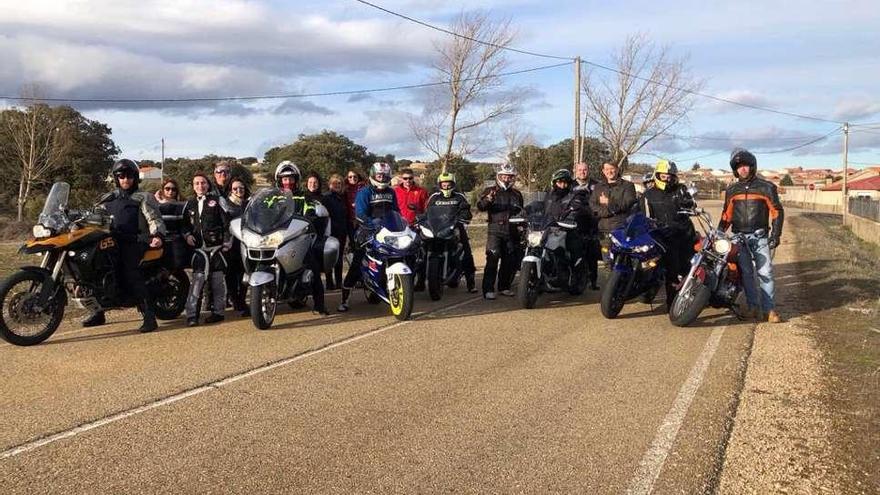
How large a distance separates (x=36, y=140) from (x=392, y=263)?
30.6 meters

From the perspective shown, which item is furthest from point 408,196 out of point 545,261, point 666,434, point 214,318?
point 666,434

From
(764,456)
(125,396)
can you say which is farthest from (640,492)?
(125,396)

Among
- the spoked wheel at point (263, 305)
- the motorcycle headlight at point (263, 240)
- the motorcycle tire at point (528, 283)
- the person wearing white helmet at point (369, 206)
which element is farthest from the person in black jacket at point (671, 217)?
the spoked wheel at point (263, 305)

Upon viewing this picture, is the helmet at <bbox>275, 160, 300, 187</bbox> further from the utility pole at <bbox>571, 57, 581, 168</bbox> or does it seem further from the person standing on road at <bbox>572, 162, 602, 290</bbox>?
the utility pole at <bbox>571, 57, 581, 168</bbox>

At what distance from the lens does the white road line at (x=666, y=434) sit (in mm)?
3797

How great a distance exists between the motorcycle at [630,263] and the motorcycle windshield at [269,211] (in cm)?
384

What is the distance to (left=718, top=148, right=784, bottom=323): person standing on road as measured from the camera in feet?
27.0

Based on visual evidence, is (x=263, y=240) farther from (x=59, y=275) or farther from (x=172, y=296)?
(x=59, y=275)

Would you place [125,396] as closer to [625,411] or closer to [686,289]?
[625,411]

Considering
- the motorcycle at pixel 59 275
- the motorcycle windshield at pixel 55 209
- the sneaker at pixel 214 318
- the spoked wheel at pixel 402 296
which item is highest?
the motorcycle windshield at pixel 55 209

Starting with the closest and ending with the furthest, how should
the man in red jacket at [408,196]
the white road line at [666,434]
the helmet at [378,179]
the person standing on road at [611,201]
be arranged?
the white road line at [666,434]
the helmet at [378,179]
the person standing on road at [611,201]
the man in red jacket at [408,196]

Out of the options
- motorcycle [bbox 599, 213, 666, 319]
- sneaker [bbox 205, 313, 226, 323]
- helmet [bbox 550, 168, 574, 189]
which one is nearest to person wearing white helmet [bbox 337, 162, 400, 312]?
sneaker [bbox 205, 313, 226, 323]

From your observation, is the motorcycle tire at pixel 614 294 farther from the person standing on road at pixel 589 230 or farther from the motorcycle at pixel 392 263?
the motorcycle at pixel 392 263

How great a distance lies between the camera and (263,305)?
739 cm
